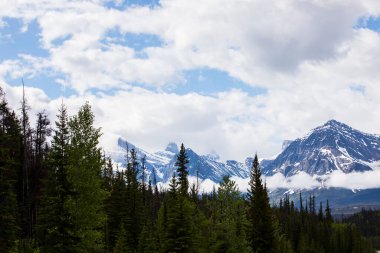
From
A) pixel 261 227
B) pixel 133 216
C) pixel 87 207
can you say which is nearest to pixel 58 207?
pixel 87 207

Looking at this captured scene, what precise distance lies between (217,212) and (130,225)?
27806 millimetres

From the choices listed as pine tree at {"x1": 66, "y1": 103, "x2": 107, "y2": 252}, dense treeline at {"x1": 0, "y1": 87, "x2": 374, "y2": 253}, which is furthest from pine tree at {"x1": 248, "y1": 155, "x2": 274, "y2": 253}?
pine tree at {"x1": 66, "y1": 103, "x2": 107, "y2": 252}

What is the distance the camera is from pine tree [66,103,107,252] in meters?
34.5

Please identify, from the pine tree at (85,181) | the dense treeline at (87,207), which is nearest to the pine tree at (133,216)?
the dense treeline at (87,207)

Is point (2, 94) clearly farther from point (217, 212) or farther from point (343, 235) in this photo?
point (343, 235)

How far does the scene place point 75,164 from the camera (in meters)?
36.0

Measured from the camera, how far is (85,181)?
1414 inches

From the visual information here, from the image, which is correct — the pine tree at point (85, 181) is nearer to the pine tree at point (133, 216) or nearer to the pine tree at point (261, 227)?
the pine tree at point (261, 227)

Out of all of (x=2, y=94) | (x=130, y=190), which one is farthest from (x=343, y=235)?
(x=2, y=94)

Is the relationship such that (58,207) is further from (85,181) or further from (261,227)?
(261,227)

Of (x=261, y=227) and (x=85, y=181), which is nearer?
(x=85, y=181)

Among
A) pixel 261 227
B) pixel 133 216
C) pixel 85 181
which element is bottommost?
pixel 261 227

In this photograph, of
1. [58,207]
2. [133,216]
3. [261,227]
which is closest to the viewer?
[58,207]

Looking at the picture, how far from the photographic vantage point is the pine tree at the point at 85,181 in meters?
34.5
